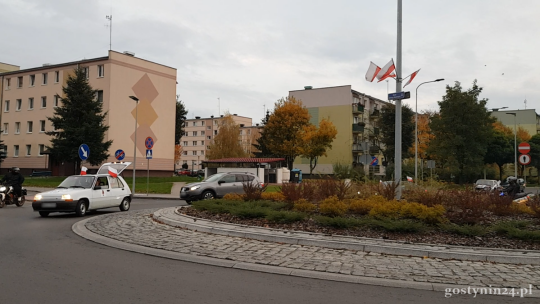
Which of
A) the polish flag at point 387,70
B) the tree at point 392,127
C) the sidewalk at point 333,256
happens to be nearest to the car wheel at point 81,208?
the sidewalk at point 333,256

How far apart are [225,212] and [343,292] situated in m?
6.86

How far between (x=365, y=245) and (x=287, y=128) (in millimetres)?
40745

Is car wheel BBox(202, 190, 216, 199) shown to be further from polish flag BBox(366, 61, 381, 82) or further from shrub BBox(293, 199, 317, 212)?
polish flag BBox(366, 61, 381, 82)

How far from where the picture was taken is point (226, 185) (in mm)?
20297

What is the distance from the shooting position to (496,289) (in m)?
5.91

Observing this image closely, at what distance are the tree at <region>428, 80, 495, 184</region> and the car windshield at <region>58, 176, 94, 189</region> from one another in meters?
34.5

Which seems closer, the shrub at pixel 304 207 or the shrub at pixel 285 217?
the shrub at pixel 285 217

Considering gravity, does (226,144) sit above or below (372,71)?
below

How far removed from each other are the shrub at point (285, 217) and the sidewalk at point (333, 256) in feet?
1.79

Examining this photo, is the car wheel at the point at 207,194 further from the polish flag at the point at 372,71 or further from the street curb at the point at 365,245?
the polish flag at the point at 372,71

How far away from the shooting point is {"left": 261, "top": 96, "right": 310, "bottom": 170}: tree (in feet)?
160

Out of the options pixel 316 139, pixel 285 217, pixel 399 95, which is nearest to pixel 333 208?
pixel 285 217

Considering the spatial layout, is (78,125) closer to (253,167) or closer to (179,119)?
(253,167)

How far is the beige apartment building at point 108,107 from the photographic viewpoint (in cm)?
4697
